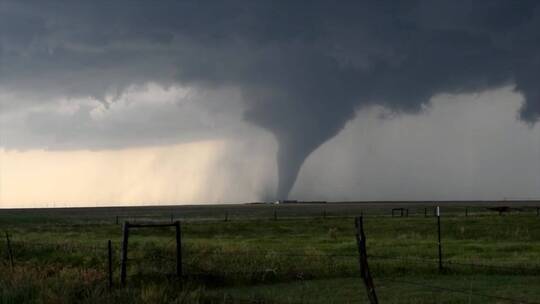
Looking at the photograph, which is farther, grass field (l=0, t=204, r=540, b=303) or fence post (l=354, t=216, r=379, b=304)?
grass field (l=0, t=204, r=540, b=303)

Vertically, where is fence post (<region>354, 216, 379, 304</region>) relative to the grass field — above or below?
above

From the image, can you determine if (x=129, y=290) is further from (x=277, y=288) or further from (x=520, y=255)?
(x=520, y=255)

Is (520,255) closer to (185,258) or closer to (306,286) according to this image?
(306,286)

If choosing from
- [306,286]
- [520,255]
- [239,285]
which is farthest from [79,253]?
[520,255]

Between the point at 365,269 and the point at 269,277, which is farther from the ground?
the point at 365,269

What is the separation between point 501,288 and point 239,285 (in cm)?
800

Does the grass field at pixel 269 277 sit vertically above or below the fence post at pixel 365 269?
below

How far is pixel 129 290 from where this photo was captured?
15203 millimetres

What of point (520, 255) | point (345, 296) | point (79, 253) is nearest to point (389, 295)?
point (345, 296)

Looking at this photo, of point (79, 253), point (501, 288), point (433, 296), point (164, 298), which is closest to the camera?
point (164, 298)

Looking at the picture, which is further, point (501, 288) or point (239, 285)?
point (239, 285)

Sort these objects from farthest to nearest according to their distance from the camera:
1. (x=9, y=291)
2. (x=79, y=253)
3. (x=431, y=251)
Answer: (x=431, y=251)
(x=79, y=253)
(x=9, y=291)

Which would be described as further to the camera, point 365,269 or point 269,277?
point 269,277

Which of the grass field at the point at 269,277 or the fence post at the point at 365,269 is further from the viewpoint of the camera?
the grass field at the point at 269,277
